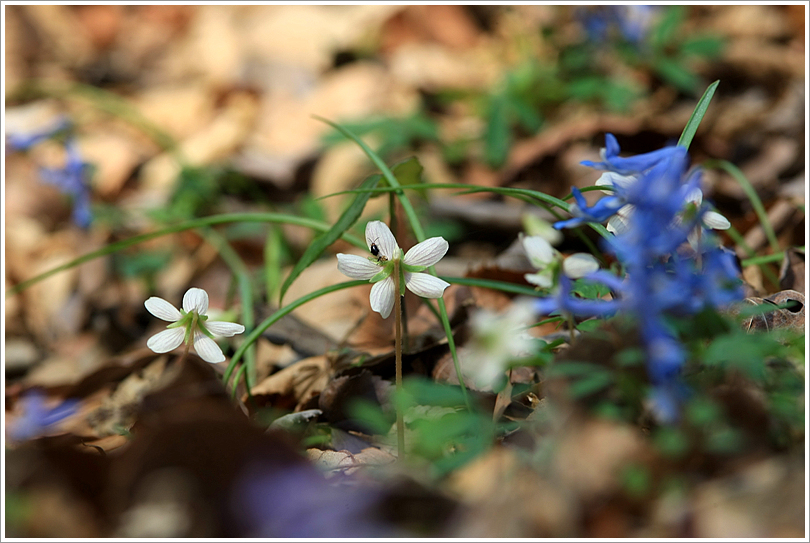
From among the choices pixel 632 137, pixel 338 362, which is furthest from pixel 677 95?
pixel 338 362

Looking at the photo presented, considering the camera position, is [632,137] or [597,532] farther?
[632,137]

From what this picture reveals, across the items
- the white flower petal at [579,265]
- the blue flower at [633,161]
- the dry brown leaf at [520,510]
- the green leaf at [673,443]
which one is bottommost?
the dry brown leaf at [520,510]

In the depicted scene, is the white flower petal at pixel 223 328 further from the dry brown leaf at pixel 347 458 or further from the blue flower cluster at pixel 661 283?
the blue flower cluster at pixel 661 283

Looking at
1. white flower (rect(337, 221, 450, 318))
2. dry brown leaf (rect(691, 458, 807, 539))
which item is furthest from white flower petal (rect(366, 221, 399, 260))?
dry brown leaf (rect(691, 458, 807, 539))

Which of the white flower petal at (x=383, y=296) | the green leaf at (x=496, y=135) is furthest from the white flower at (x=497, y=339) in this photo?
the green leaf at (x=496, y=135)

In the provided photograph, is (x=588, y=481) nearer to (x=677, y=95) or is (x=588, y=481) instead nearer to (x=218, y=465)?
(x=218, y=465)

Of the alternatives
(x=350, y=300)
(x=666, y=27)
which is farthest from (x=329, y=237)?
(x=666, y=27)
